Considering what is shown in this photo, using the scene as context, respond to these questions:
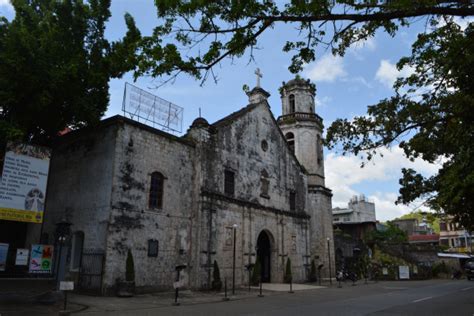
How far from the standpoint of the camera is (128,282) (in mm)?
16016

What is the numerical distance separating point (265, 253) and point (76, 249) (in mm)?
12827

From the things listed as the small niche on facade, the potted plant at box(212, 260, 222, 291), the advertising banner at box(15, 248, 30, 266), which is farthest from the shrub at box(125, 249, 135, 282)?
the small niche on facade

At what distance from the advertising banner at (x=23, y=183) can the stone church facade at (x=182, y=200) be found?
232 centimetres

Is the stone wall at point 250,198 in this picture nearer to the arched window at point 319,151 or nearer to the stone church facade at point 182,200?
the stone church facade at point 182,200

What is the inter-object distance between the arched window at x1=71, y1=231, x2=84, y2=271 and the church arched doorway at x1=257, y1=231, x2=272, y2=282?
1205 cm

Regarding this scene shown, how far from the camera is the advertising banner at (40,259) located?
1385 centimetres

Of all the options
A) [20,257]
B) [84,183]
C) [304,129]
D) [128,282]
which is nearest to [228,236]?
[128,282]

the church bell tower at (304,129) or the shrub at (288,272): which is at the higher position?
the church bell tower at (304,129)

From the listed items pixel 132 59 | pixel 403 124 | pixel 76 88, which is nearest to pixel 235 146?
pixel 76 88

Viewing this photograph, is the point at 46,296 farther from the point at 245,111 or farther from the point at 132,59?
the point at 245,111

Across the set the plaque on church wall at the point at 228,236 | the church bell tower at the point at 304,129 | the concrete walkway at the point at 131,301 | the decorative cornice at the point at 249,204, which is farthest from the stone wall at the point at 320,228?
the concrete walkway at the point at 131,301

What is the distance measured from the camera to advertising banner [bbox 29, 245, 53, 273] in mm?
13852

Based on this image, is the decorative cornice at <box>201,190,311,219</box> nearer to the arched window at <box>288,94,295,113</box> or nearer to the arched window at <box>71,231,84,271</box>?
the arched window at <box>71,231,84,271</box>

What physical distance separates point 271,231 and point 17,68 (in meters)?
17.5
